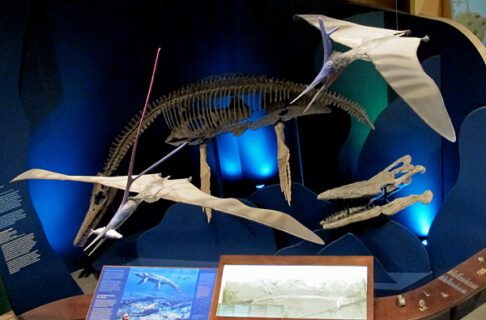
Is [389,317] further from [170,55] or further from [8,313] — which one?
[8,313]

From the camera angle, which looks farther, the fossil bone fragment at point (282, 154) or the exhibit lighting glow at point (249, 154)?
the exhibit lighting glow at point (249, 154)

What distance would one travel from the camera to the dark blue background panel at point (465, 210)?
469cm

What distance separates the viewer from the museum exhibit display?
4.60 meters

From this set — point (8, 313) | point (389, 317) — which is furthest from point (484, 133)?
point (8, 313)

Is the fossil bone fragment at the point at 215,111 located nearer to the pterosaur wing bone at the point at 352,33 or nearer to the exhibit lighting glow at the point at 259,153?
the exhibit lighting glow at the point at 259,153

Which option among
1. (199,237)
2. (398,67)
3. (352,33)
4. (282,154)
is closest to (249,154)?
(282,154)

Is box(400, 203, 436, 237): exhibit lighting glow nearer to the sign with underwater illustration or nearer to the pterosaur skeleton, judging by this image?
the sign with underwater illustration

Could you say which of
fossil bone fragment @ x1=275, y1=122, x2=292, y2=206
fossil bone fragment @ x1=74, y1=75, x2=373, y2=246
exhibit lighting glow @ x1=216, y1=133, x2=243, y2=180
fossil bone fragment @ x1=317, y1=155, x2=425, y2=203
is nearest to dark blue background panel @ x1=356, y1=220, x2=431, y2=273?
fossil bone fragment @ x1=317, y1=155, x2=425, y2=203

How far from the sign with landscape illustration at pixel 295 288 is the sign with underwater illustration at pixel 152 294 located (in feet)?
0.39

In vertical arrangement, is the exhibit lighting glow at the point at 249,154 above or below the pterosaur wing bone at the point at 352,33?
below

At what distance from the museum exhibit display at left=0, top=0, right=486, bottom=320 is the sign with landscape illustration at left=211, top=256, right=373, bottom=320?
21 millimetres

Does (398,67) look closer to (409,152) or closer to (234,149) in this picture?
(409,152)

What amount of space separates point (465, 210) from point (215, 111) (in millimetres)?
1917

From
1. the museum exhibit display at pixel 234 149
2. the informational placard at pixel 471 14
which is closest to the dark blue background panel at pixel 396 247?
the museum exhibit display at pixel 234 149
